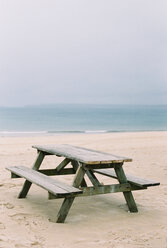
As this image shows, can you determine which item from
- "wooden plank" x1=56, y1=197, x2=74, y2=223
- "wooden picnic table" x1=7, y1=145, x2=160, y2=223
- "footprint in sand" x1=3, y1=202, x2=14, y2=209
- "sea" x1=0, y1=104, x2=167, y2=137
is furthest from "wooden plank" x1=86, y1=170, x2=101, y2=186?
"sea" x1=0, y1=104, x2=167, y2=137

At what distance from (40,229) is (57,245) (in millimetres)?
481

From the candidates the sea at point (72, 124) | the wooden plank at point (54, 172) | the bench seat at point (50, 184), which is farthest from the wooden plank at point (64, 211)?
the sea at point (72, 124)

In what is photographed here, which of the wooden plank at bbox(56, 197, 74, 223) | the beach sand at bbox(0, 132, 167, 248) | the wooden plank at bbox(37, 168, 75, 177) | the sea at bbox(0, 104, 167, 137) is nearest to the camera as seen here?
the beach sand at bbox(0, 132, 167, 248)

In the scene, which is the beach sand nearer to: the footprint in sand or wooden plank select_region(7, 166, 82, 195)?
the footprint in sand

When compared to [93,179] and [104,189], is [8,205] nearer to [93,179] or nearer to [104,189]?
[93,179]

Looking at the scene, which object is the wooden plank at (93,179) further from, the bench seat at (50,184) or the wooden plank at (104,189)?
the bench seat at (50,184)

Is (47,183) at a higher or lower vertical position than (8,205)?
higher

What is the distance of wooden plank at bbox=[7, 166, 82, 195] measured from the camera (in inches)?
154

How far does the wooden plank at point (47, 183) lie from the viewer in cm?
391

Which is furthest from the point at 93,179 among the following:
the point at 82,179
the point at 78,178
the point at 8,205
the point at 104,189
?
the point at 8,205

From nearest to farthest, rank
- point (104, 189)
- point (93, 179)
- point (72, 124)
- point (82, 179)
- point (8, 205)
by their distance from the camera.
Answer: point (104, 189) < point (82, 179) < point (8, 205) < point (93, 179) < point (72, 124)

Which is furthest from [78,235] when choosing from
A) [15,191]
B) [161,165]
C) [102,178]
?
[161,165]

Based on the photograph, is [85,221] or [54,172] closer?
[85,221]

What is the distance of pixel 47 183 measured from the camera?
426 centimetres
